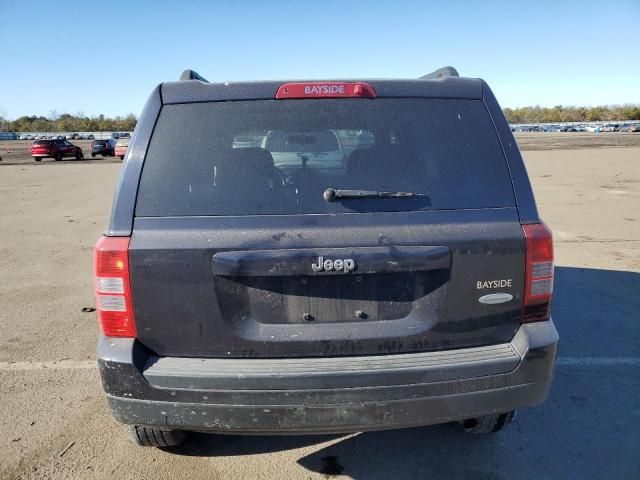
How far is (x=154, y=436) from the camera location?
2639 millimetres

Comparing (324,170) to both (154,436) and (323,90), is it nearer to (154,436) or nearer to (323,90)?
(323,90)

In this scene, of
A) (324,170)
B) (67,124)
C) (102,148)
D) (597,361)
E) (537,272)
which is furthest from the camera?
(67,124)

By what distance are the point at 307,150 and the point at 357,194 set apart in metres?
0.96

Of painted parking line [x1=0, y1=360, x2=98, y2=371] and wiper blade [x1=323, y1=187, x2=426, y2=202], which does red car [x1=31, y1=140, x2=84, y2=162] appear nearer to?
painted parking line [x1=0, y1=360, x2=98, y2=371]

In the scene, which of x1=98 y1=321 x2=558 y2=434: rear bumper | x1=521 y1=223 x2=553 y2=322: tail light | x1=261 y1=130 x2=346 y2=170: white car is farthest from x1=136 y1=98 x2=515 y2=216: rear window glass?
x1=98 y1=321 x2=558 y2=434: rear bumper

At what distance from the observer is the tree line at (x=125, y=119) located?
128 meters

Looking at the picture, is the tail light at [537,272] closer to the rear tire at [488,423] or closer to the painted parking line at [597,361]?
the rear tire at [488,423]

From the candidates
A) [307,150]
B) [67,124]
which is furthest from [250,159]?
[67,124]

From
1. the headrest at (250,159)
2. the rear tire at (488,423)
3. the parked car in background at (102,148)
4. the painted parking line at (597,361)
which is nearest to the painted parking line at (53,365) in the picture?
the headrest at (250,159)

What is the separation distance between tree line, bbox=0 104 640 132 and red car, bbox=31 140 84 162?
91.4 m

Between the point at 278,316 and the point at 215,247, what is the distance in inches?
16.3

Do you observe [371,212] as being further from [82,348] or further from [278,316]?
[82,348]

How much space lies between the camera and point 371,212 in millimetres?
2168

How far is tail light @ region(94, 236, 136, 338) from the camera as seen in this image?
6.95 feet
